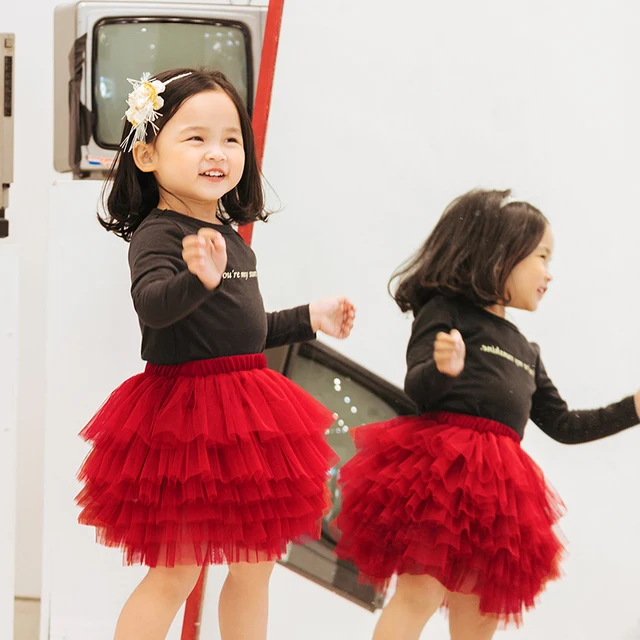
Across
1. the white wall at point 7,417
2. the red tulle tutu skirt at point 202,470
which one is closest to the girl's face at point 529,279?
the red tulle tutu skirt at point 202,470

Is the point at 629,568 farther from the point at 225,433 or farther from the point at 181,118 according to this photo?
the point at 181,118

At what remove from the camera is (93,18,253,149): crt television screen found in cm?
135

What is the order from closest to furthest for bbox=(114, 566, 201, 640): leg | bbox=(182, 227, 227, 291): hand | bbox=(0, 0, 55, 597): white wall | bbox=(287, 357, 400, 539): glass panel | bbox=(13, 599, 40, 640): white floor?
bbox=(182, 227, 227, 291): hand, bbox=(114, 566, 201, 640): leg, bbox=(287, 357, 400, 539): glass panel, bbox=(13, 599, 40, 640): white floor, bbox=(0, 0, 55, 597): white wall

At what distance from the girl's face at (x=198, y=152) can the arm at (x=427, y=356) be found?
31cm

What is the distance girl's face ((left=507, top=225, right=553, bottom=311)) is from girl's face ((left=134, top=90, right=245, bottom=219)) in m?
0.38

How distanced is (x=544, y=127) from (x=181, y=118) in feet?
1.97

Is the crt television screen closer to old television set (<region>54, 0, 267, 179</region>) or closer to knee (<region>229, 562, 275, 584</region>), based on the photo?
old television set (<region>54, 0, 267, 179</region>)

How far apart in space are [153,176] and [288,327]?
0.25 metres

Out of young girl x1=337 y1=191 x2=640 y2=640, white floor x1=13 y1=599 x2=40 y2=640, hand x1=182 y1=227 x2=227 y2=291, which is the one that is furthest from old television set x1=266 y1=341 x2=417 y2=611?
white floor x1=13 y1=599 x2=40 y2=640

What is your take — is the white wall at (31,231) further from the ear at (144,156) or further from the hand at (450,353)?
the hand at (450,353)

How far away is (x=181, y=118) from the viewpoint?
101cm

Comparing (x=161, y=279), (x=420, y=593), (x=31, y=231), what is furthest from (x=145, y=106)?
(x=31, y=231)

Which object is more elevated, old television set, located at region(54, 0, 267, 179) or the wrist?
old television set, located at region(54, 0, 267, 179)

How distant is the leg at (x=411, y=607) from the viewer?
1085 mm
